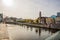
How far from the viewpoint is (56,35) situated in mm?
2191

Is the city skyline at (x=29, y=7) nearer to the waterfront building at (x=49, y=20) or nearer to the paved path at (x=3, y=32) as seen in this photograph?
the waterfront building at (x=49, y=20)

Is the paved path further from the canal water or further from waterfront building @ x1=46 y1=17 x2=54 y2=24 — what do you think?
waterfront building @ x1=46 y1=17 x2=54 y2=24

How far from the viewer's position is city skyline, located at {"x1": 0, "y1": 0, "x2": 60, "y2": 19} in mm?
2231

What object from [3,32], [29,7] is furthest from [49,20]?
[3,32]

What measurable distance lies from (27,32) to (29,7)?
46 centimetres

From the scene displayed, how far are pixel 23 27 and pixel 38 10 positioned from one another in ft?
1.36

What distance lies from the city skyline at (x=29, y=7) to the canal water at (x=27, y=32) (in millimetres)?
218

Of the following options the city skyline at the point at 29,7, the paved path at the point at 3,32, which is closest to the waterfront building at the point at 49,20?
the city skyline at the point at 29,7

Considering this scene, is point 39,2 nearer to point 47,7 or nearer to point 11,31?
point 47,7

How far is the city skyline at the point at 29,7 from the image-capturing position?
7.32ft

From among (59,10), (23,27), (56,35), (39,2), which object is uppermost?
(39,2)

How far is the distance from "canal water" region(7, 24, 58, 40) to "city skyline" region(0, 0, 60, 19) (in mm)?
218

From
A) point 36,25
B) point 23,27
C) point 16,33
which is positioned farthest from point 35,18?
point 16,33

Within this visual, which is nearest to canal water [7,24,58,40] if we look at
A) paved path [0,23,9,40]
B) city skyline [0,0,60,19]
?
paved path [0,23,9,40]
